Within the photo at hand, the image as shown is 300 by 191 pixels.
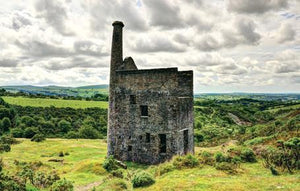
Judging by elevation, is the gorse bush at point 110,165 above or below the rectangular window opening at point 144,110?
below

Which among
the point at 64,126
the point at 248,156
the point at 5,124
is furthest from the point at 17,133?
the point at 248,156

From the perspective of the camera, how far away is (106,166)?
1908 centimetres

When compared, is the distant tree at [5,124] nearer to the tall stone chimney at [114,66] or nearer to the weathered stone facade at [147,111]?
the weathered stone facade at [147,111]

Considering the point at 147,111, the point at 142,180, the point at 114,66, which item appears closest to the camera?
the point at 142,180

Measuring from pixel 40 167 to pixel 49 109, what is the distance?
163 feet

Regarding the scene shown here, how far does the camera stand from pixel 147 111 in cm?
2188

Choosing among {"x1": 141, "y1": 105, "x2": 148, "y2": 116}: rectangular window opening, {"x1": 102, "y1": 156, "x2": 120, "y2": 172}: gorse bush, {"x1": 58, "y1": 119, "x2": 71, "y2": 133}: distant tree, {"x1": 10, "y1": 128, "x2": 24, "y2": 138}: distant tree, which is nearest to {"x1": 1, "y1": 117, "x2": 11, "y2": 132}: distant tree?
{"x1": 10, "y1": 128, "x2": 24, "y2": 138}: distant tree

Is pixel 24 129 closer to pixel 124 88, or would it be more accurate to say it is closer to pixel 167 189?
pixel 124 88

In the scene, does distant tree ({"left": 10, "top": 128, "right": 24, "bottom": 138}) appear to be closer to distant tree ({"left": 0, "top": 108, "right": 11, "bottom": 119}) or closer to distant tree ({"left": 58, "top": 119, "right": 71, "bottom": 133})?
distant tree ({"left": 58, "top": 119, "right": 71, "bottom": 133})

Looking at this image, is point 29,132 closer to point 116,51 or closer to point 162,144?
point 116,51

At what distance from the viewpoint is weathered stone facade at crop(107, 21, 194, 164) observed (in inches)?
813

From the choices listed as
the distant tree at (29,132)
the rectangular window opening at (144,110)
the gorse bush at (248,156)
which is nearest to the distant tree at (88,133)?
the distant tree at (29,132)

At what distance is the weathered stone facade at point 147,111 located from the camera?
813 inches

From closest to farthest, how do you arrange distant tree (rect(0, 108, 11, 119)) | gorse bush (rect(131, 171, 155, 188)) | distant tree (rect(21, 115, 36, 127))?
gorse bush (rect(131, 171, 155, 188))
distant tree (rect(21, 115, 36, 127))
distant tree (rect(0, 108, 11, 119))
